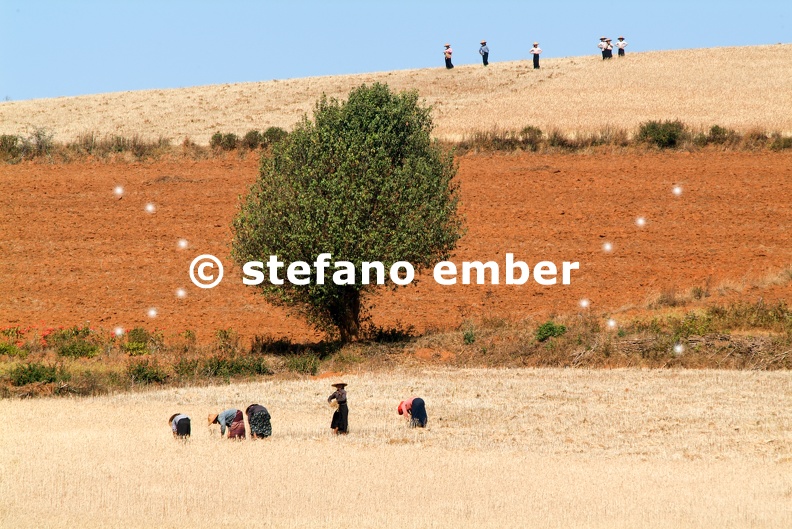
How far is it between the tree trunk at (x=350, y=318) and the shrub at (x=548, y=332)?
6257mm

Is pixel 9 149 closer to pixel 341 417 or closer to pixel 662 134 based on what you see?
pixel 662 134

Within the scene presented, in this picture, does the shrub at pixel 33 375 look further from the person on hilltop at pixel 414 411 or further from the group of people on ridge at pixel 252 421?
the person on hilltop at pixel 414 411

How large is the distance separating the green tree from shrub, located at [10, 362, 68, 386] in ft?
25.4

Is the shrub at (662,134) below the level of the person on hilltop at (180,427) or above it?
above

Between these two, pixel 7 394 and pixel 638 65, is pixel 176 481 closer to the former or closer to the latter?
pixel 7 394

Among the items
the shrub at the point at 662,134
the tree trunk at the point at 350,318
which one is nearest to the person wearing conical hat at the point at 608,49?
the shrub at the point at 662,134

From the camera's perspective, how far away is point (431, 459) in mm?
20125

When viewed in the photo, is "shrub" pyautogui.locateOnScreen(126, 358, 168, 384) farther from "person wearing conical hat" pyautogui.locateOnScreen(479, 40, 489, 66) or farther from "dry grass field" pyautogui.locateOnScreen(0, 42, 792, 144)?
"person wearing conical hat" pyautogui.locateOnScreen(479, 40, 489, 66)

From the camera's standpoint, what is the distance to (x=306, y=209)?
35156 mm

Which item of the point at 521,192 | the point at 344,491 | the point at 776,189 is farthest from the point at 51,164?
the point at 344,491

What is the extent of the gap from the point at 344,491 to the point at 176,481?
2.88m

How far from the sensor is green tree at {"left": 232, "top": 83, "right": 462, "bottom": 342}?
1388 inches

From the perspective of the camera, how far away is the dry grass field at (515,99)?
64.9 meters

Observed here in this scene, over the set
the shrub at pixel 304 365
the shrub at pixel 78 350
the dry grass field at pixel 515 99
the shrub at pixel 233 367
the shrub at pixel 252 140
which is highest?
the dry grass field at pixel 515 99
